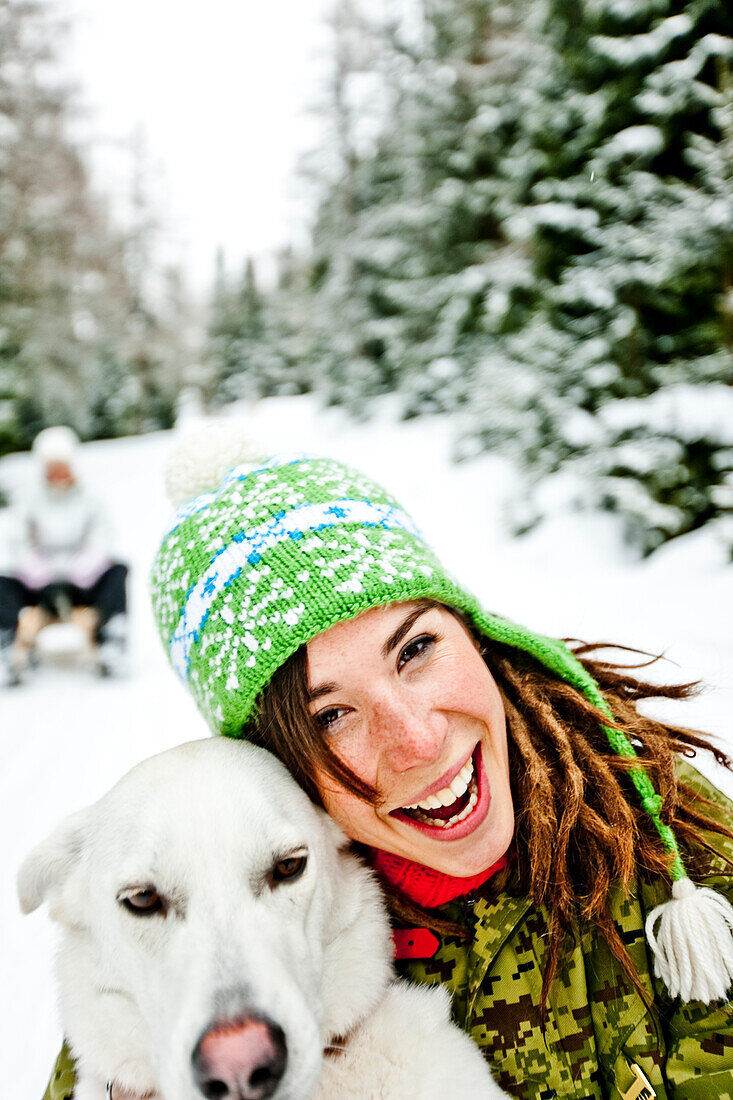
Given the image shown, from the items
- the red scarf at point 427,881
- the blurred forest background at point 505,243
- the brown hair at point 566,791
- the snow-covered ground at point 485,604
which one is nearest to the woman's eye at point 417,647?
the brown hair at point 566,791

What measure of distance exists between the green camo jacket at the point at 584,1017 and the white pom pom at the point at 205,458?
1.30m

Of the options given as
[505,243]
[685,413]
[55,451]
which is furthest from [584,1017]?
[505,243]

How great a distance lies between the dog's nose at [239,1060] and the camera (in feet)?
3.46

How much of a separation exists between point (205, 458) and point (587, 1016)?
1.62 metres

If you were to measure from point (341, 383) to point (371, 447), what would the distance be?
3.00 metres

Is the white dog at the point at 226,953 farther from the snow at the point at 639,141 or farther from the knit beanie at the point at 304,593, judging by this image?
the snow at the point at 639,141

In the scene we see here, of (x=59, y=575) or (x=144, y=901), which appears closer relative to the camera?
(x=144, y=901)

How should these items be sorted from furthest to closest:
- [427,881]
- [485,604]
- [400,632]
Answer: [485,604] < [427,881] < [400,632]

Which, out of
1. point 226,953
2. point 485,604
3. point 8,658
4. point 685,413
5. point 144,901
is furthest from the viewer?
point 8,658

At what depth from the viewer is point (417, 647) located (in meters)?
1.54

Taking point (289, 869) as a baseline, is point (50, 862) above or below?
below

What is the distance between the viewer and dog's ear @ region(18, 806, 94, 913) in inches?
60.7

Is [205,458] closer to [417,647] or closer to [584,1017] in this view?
[417,647]

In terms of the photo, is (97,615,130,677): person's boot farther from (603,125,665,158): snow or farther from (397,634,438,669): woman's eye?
(603,125,665,158): snow
